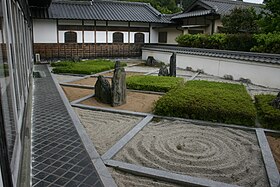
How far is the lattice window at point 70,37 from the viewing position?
21.2 m

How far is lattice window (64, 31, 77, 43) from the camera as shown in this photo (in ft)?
69.7

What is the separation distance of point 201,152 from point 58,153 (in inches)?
102

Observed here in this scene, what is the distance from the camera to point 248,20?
15.7 metres

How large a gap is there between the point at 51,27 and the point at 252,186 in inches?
815

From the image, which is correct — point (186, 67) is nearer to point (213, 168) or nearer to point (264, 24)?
point (264, 24)

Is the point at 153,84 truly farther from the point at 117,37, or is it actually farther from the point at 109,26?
the point at 109,26

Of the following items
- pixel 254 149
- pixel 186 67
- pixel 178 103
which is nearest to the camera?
pixel 254 149

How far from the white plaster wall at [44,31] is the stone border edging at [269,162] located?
19265mm

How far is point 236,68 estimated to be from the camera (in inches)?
503

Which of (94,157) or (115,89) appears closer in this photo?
(94,157)

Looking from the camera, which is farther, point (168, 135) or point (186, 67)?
point (186, 67)

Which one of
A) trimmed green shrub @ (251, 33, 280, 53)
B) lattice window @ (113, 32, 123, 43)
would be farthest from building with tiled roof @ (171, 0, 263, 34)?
trimmed green shrub @ (251, 33, 280, 53)

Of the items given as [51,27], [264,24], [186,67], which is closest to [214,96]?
[264,24]

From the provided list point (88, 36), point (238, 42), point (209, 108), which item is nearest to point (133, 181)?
point (209, 108)
